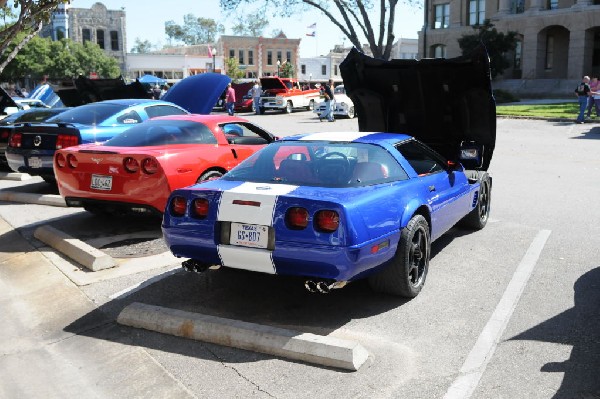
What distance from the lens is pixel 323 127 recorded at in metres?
24.2

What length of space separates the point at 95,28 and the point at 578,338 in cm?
8014

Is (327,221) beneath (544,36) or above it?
beneath

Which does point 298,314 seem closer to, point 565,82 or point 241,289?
point 241,289

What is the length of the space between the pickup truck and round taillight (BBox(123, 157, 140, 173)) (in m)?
26.9

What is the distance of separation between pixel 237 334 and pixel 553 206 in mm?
6331

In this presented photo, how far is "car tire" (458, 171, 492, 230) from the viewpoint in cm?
731

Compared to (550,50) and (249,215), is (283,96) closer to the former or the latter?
(550,50)

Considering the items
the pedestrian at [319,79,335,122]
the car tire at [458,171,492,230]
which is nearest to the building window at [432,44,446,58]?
the pedestrian at [319,79,335,122]

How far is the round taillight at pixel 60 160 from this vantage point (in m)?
7.18

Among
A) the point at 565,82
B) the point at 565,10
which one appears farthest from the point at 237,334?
the point at 565,10

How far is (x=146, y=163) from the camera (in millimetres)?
6684

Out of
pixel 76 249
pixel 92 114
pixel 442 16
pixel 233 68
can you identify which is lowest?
pixel 76 249

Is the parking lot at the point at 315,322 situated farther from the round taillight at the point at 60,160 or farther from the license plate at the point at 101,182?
the round taillight at the point at 60,160

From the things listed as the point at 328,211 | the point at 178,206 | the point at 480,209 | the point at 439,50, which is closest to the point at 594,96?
the point at 480,209
